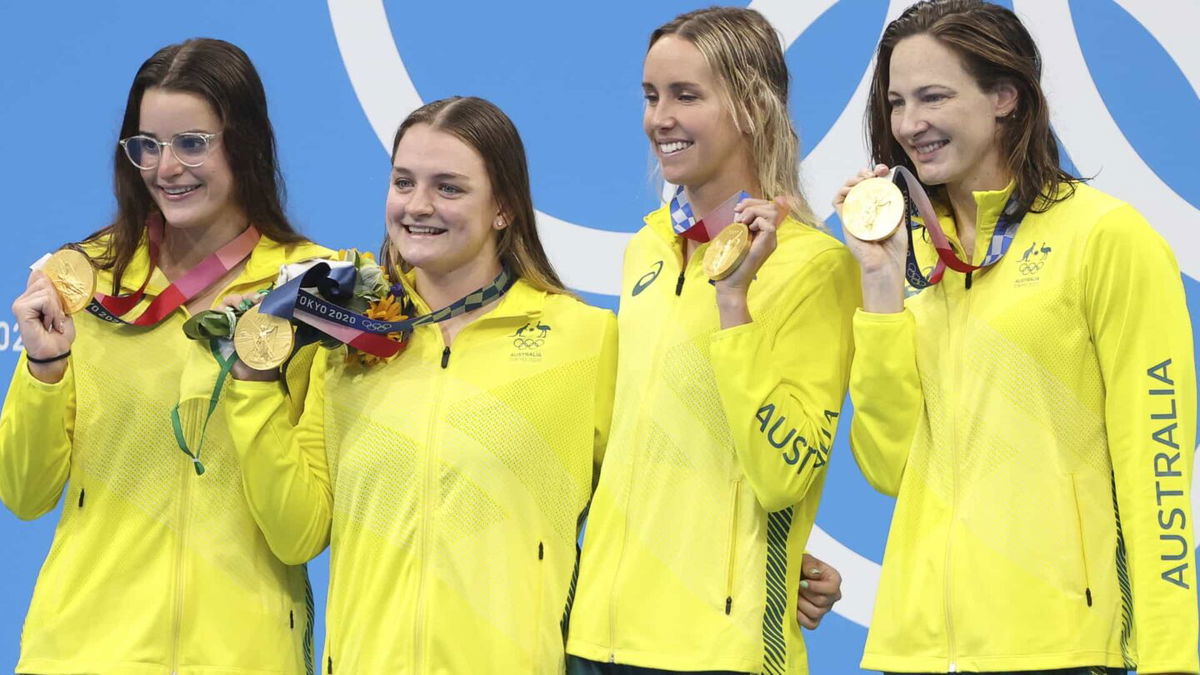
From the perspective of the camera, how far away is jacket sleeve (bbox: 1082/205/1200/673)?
2557 mm

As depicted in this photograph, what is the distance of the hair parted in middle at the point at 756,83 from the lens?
2.97 metres

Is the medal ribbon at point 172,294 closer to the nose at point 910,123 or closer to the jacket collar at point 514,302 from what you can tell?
the jacket collar at point 514,302

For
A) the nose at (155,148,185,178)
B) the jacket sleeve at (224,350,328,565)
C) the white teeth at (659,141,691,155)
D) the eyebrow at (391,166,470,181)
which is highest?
the nose at (155,148,185,178)

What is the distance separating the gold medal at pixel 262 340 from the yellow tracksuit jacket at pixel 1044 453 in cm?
94

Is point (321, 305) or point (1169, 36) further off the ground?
point (1169, 36)

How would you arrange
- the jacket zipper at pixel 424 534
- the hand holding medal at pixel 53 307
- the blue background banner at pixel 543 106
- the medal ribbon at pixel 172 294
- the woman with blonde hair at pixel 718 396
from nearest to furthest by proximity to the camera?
the woman with blonde hair at pixel 718 396 → the jacket zipper at pixel 424 534 → the hand holding medal at pixel 53 307 → the medal ribbon at pixel 172 294 → the blue background banner at pixel 543 106

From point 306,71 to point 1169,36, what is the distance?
2.19 m

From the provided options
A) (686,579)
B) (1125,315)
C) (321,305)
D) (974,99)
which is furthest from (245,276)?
(1125,315)

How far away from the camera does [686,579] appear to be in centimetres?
286

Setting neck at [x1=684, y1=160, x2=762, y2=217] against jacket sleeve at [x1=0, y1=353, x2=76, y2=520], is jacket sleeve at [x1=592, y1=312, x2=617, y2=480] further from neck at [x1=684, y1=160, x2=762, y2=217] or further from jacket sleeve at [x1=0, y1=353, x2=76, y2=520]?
jacket sleeve at [x1=0, y1=353, x2=76, y2=520]

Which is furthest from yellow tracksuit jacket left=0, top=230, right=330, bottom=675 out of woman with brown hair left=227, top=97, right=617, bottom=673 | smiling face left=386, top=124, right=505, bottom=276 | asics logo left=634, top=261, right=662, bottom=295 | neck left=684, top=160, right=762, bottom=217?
neck left=684, top=160, right=762, bottom=217

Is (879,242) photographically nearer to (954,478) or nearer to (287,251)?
(954,478)

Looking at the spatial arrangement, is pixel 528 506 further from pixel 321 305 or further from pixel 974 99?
pixel 974 99

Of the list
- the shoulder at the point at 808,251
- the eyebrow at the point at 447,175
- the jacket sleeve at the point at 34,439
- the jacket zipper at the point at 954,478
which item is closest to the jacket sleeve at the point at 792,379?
the shoulder at the point at 808,251
